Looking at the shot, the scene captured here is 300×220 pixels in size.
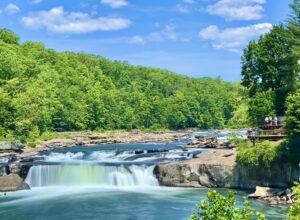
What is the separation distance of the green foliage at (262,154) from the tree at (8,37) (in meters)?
106

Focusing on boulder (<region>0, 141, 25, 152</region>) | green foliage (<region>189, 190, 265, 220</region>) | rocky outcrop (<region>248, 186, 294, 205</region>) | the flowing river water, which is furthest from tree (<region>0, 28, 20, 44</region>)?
green foliage (<region>189, 190, 265, 220</region>)

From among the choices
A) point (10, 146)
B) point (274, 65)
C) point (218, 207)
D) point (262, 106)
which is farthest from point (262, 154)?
point (10, 146)

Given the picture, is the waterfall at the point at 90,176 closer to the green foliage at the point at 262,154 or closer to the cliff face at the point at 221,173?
the cliff face at the point at 221,173

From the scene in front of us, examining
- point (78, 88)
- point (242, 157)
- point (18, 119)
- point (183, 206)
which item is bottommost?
point (183, 206)

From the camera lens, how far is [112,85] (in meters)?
152

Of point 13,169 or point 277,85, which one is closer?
point 13,169

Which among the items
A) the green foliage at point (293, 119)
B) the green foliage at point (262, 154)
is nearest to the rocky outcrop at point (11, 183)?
the green foliage at point (262, 154)

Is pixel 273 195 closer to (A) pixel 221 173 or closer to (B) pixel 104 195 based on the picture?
(A) pixel 221 173

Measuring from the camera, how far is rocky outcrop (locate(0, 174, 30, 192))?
40.0 m

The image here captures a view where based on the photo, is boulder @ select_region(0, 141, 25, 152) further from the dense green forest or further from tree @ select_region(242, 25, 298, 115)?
tree @ select_region(242, 25, 298, 115)

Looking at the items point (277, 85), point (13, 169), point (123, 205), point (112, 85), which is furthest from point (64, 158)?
point (112, 85)

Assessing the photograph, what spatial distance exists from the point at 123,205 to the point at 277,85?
30.0 metres

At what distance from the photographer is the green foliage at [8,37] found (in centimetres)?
12925

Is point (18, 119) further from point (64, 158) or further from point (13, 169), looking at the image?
point (13, 169)
